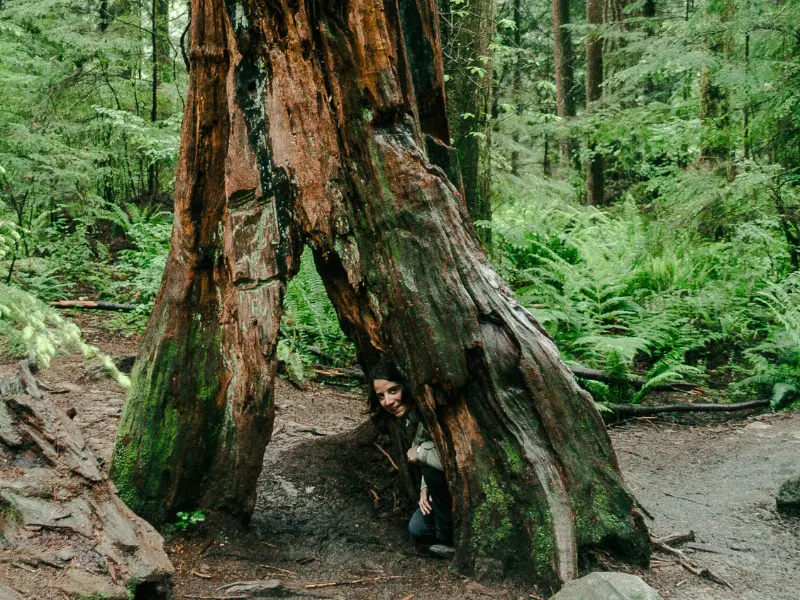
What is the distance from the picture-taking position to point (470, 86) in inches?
342

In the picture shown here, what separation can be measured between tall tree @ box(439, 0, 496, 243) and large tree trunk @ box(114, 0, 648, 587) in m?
4.42

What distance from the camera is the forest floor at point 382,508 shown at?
4.06 metres

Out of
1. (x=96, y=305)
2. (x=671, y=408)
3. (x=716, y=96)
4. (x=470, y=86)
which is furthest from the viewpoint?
(x=716, y=96)

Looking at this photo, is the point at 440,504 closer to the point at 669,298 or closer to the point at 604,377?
the point at 604,377

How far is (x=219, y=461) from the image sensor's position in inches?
177

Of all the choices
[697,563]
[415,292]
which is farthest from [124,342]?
[697,563]

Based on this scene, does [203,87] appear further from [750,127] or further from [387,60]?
[750,127]

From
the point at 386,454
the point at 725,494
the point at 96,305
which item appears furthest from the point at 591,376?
the point at 96,305

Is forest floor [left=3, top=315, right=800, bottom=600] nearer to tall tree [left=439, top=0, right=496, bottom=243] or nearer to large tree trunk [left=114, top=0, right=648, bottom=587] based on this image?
large tree trunk [left=114, top=0, right=648, bottom=587]

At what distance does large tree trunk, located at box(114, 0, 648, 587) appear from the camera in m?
4.10

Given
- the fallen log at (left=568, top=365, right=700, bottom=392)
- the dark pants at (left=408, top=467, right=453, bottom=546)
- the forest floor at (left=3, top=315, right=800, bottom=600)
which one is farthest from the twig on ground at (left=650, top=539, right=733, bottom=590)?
the fallen log at (left=568, top=365, right=700, bottom=392)

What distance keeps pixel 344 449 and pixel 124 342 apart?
472 centimetres

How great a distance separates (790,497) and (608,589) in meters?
2.95

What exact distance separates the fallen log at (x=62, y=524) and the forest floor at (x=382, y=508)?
0.21m
